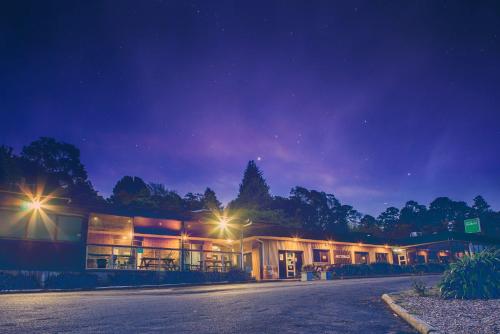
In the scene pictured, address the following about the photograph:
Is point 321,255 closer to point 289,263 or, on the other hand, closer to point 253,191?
point 289,263

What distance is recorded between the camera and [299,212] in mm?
74562

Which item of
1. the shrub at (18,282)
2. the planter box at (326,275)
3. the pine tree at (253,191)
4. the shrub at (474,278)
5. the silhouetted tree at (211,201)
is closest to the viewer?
the shrub at (474,278)

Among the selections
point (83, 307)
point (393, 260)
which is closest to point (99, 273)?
point (83, 307)

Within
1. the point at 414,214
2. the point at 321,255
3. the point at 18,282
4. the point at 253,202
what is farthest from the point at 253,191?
the point at 18,282

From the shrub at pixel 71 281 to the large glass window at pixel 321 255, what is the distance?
20.9m

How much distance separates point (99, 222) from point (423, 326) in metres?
25.1

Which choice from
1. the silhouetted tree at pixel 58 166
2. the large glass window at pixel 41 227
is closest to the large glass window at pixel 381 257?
the large glass window at pixel 41 227

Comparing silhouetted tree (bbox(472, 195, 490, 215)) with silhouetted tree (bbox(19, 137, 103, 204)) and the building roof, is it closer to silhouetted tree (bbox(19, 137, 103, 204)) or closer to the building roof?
the building roof

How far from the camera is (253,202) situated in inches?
3081

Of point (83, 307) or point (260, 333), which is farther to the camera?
point (83, 307)

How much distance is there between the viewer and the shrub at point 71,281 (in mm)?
16797

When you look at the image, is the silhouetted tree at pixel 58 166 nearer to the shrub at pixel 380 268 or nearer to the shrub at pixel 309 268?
the shrub at pixel 309 268

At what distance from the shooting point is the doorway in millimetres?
30922

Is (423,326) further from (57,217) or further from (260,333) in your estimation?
(57,217)
